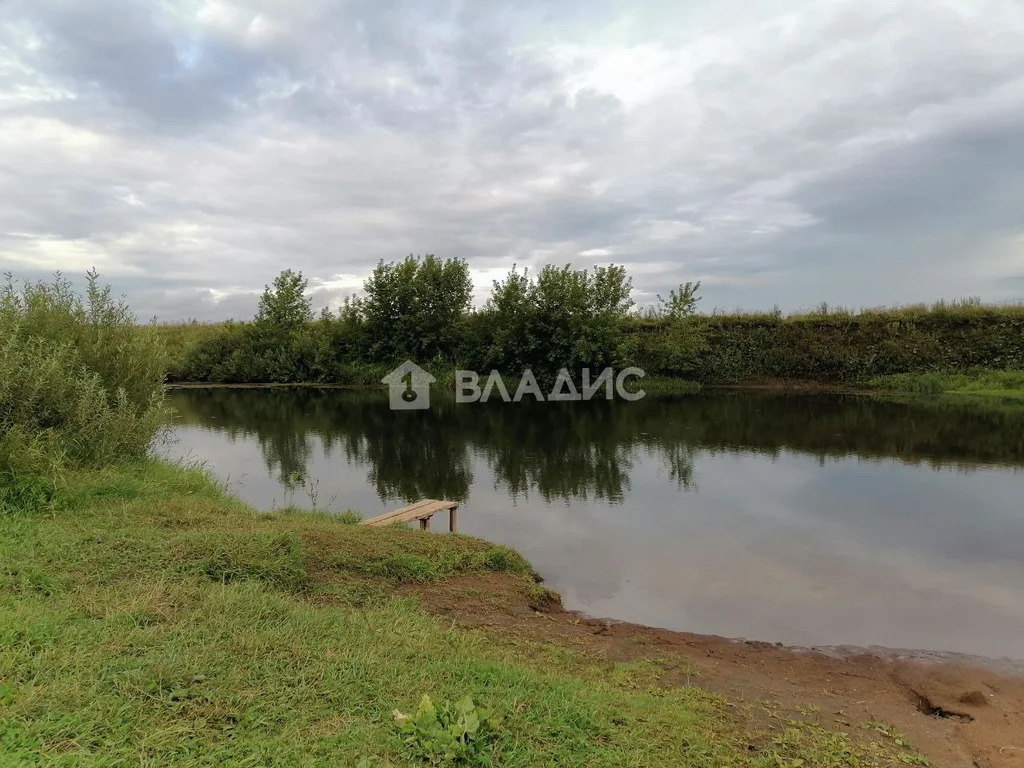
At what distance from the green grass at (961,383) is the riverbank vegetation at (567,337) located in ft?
1.97

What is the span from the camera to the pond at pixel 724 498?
6.27 m

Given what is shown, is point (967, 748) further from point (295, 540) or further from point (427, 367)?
point (427, 367)

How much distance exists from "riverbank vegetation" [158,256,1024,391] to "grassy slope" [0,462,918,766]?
75.3 feet

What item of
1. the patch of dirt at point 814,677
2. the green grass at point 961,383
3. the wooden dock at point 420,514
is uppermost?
the green grass at point 961,383

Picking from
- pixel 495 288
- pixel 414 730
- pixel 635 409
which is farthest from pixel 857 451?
pixel 495 288

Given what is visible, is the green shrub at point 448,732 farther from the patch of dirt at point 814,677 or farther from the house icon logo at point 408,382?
the house icon logo at point 408,382

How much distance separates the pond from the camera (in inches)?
247

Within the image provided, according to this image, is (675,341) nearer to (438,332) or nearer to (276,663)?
(438,332)

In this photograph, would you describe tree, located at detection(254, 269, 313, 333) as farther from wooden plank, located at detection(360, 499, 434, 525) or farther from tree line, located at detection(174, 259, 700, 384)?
wooden plank, located at detection(360, 499, 434, 525)

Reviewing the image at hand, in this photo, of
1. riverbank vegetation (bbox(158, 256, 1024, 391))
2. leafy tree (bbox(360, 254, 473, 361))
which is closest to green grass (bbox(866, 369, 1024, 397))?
riverbank vegetation (bbox(158, 256, 1024, 391))

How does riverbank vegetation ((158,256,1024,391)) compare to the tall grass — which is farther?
riverbank vegetation ((158,256,1024,391))

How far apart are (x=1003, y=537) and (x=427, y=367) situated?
981 inches

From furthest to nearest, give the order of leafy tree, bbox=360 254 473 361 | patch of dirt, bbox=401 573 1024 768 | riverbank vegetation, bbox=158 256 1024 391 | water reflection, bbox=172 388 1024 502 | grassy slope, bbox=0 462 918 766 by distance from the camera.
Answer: leafy tree, bbox=360 254 473 361 → riverbank vegetation, bbox=158 256 1024 391 → water reflection, bbox=172 388 1024 502 → patch of dirt, bbox=401 573 1024 768 → grassy slope, bbox=0 462 918 766

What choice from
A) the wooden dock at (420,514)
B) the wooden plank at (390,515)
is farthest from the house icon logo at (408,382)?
the wooden plank at (390,515)
